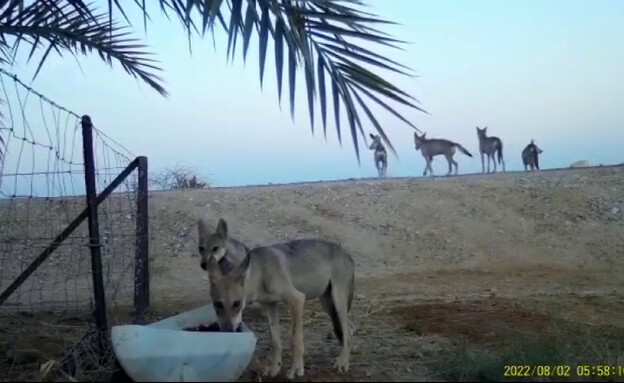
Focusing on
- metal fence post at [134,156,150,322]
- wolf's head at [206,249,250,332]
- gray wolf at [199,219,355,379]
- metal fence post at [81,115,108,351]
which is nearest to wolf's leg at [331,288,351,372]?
gray wolf at [199,219,355,379]

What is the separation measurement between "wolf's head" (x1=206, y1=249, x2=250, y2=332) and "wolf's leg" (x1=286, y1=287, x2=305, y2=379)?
20.2 inches

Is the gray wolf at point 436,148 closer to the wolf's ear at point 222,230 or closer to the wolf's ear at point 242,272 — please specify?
the wolf's ear at point 222,230

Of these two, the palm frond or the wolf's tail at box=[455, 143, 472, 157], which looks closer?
the palm frond

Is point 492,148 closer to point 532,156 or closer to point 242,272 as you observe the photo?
point 532,156

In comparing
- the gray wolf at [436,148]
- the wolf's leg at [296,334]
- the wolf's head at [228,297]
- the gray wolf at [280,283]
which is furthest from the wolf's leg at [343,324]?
the gray wolf at [436,148]

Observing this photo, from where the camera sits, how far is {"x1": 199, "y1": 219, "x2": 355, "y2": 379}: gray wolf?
20.5 feet

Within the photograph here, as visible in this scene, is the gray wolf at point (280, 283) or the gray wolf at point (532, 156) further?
the gray wolf at point (532, 156)

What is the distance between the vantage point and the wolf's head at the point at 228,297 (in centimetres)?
616

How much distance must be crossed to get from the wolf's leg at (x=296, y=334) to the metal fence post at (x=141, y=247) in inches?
99.9

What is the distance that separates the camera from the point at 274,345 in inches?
272

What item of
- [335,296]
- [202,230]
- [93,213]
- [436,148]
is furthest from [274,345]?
[436,148]

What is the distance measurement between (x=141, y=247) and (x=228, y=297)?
115 inches

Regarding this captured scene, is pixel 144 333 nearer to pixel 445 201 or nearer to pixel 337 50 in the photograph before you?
pixel 337 50

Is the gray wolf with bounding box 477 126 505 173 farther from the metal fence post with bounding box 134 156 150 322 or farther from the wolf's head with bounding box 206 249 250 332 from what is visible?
the wolf's head with bounding box 206 249 250 332
